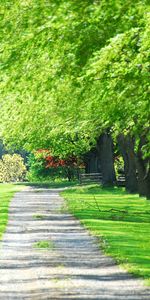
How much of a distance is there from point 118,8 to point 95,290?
487 cm

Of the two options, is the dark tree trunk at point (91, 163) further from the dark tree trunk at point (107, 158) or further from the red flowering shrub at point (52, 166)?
the dark tree trunk at point (107, 158)

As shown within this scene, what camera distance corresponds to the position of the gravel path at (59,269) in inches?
599

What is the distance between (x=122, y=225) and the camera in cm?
3272

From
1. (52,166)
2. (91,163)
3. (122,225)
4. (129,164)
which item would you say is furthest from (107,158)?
(122,225)

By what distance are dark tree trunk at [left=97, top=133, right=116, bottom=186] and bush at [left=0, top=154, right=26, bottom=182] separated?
51384mm

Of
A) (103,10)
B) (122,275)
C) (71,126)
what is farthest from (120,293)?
(71,126)

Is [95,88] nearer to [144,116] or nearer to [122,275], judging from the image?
[144,116]

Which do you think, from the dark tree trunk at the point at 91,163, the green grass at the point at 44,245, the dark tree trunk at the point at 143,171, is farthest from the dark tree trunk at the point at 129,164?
the green grass at the point at 44,245

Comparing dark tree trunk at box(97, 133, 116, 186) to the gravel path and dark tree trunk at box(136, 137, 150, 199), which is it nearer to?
dark tree trunk at box(136, 137, 150, 199)

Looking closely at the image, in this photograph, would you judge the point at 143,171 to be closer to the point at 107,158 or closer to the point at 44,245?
the point at 107,158

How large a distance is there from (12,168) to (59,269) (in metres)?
105

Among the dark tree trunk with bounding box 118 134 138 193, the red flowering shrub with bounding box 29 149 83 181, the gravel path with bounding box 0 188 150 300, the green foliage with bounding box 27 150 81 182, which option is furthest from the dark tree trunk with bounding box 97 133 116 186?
the gravel path with bounding box 0 188 150 300

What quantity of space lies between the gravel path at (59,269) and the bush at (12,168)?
8901 centimetres

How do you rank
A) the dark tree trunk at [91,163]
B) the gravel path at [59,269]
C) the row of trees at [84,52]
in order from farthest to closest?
1. the dark tree trunk at [91,163]
2. the row of trees at [84,52]
3. the gravel path at [59,269]
